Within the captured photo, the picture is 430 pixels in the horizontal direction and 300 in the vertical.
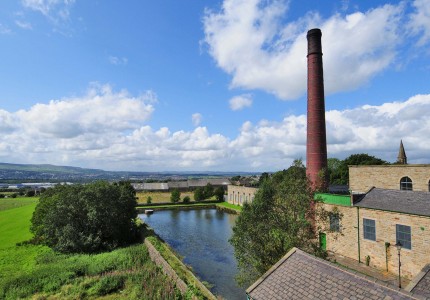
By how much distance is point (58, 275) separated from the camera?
20734 mm

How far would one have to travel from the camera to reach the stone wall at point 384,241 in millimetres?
17953

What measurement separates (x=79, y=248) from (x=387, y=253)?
26.7m

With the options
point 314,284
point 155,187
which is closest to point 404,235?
point 314,284

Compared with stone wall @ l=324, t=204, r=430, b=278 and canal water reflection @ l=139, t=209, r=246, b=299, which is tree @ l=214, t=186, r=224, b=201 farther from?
stone wall @ l=324, t=204, r=430, b=278

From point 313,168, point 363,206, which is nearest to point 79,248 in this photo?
point 313,168

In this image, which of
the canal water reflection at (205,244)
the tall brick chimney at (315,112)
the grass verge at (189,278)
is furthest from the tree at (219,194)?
the grass verge at (189,278)

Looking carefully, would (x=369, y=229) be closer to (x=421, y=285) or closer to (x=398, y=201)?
(x=398, y=201)

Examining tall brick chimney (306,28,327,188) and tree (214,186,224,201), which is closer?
tall brick chimney (306,28,327,188)

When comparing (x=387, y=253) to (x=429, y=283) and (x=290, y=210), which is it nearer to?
(x=290, y=210)

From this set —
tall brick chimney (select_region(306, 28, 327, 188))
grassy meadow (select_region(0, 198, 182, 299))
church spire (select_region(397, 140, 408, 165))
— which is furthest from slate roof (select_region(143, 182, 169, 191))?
tall brick chimney (select_region(306, 28, 327, 188))

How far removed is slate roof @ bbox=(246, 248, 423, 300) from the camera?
25.1 ft

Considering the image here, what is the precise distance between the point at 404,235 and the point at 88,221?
27.9 metres

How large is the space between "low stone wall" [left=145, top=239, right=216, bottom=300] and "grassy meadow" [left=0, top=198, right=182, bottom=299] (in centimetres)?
38

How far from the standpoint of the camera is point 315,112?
27734 millimetres
